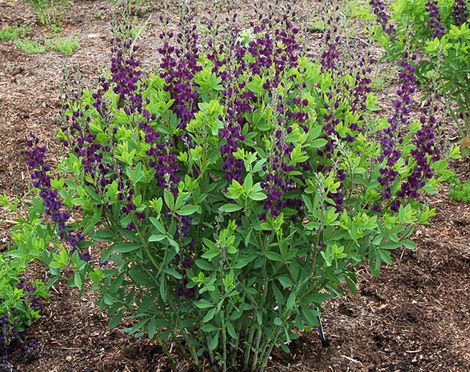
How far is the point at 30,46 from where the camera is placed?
23.5ft

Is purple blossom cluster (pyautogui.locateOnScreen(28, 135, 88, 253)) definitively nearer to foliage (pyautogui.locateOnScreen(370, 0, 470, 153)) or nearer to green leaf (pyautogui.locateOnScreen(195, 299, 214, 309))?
green leaf (pyautogui.locateOnScreen(195, 299, 214, 309))

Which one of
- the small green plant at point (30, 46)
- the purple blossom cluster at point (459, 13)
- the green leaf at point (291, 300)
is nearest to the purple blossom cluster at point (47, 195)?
the green leaf at point (291, 300)

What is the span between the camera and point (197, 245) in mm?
2682

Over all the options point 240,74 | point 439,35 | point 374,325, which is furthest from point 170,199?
point 439,35

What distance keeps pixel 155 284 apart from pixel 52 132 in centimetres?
312

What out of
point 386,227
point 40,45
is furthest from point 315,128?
point 40,45

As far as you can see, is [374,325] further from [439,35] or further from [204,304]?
[439,35]

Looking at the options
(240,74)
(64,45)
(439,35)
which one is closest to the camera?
(240,74)

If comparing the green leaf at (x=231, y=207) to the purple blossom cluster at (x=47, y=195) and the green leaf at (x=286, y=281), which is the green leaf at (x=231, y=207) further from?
the purple blossom cluster at (x=47, y=195)

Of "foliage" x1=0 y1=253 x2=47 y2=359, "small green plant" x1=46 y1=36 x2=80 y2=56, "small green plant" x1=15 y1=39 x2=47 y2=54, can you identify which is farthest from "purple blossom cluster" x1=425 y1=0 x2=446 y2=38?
"small green plant" x1=15 y1=39 x2=47 y2=54

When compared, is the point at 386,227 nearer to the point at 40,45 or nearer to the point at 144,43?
the point at 144,43

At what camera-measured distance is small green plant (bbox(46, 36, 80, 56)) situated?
7.06 metres

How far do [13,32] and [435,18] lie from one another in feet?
17.3

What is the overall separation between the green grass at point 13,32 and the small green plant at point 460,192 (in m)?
5.48
